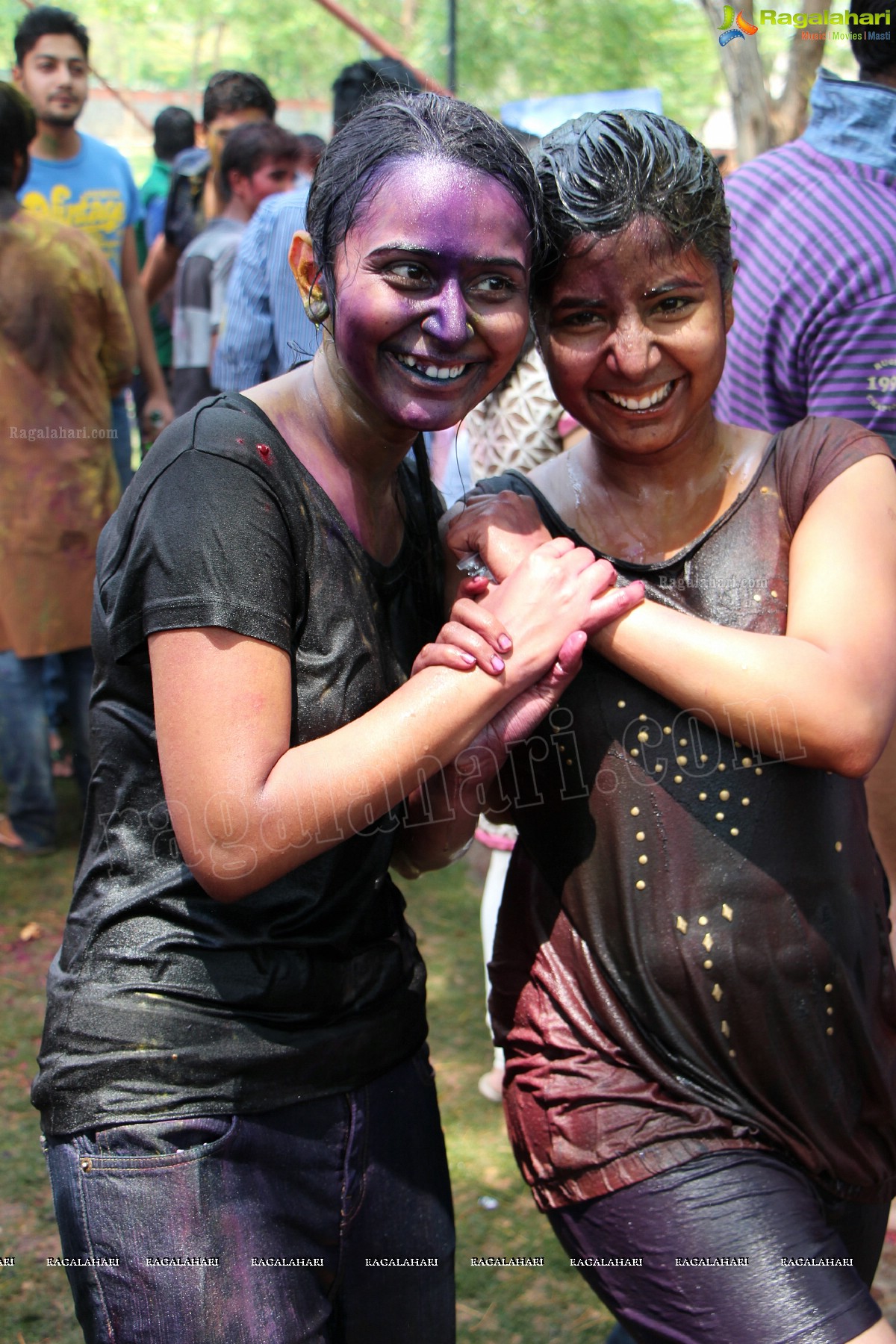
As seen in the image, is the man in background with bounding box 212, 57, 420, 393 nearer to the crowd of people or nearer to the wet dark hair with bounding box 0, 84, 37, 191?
the wet dark hair with bounding box 0, 84, 37, 191

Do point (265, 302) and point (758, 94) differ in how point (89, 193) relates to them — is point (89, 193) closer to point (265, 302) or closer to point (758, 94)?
point (265, 302)

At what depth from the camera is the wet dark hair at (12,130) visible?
13.9 ft

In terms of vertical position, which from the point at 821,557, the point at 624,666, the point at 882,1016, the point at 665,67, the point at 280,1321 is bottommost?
the point at 280,1321

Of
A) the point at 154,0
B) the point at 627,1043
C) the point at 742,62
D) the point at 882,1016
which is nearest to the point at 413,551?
the point at 627,1043

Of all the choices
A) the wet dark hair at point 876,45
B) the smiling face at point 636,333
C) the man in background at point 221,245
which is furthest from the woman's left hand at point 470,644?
the man in background at point 221,245

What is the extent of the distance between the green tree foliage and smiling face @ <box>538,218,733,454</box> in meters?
18.8

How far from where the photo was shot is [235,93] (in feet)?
20.2

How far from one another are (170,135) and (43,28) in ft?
7.09

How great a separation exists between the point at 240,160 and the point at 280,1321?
4944 millimetres

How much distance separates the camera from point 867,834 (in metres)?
1.98

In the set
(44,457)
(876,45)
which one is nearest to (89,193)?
(44,457)

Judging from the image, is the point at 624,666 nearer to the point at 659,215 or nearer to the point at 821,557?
the point at 821,557

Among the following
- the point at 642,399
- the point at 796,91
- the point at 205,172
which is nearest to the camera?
the point at 642,399

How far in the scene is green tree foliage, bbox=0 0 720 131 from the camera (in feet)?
76.3
